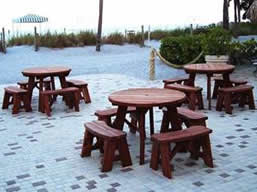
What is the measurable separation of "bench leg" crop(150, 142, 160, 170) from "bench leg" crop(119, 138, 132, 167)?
0.91ft

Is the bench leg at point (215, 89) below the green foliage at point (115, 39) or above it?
below

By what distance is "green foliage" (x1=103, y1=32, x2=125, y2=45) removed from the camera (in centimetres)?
2136

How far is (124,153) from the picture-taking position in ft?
13.9

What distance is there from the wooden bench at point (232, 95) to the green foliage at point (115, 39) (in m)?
14.9

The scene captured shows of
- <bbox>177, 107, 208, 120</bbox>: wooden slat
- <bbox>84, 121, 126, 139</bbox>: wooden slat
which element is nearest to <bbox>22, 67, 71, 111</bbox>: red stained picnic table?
<bbox>84, 121, 126, 139</bbox>: wooden slat

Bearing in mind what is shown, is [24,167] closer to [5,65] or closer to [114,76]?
[114,76]

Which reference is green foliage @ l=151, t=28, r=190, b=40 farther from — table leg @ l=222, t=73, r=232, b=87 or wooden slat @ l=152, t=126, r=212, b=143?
wooden slat @ l=152, t=126, r=212, b=143

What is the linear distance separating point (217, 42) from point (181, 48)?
173cm

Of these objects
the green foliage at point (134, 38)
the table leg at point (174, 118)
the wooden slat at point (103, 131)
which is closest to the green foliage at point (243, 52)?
the table leg at point (174, 118)

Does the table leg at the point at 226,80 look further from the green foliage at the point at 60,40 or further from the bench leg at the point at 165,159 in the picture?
the green foliage at the point at 60,40

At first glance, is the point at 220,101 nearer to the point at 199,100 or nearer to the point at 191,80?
the point at 199,100

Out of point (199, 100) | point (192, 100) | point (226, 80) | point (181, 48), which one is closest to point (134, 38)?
point (181, 48)

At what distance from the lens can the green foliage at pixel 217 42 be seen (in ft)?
33.7

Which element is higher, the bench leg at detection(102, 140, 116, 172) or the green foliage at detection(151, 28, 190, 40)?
the green foliage at detection(151, 28, 190, 40)
